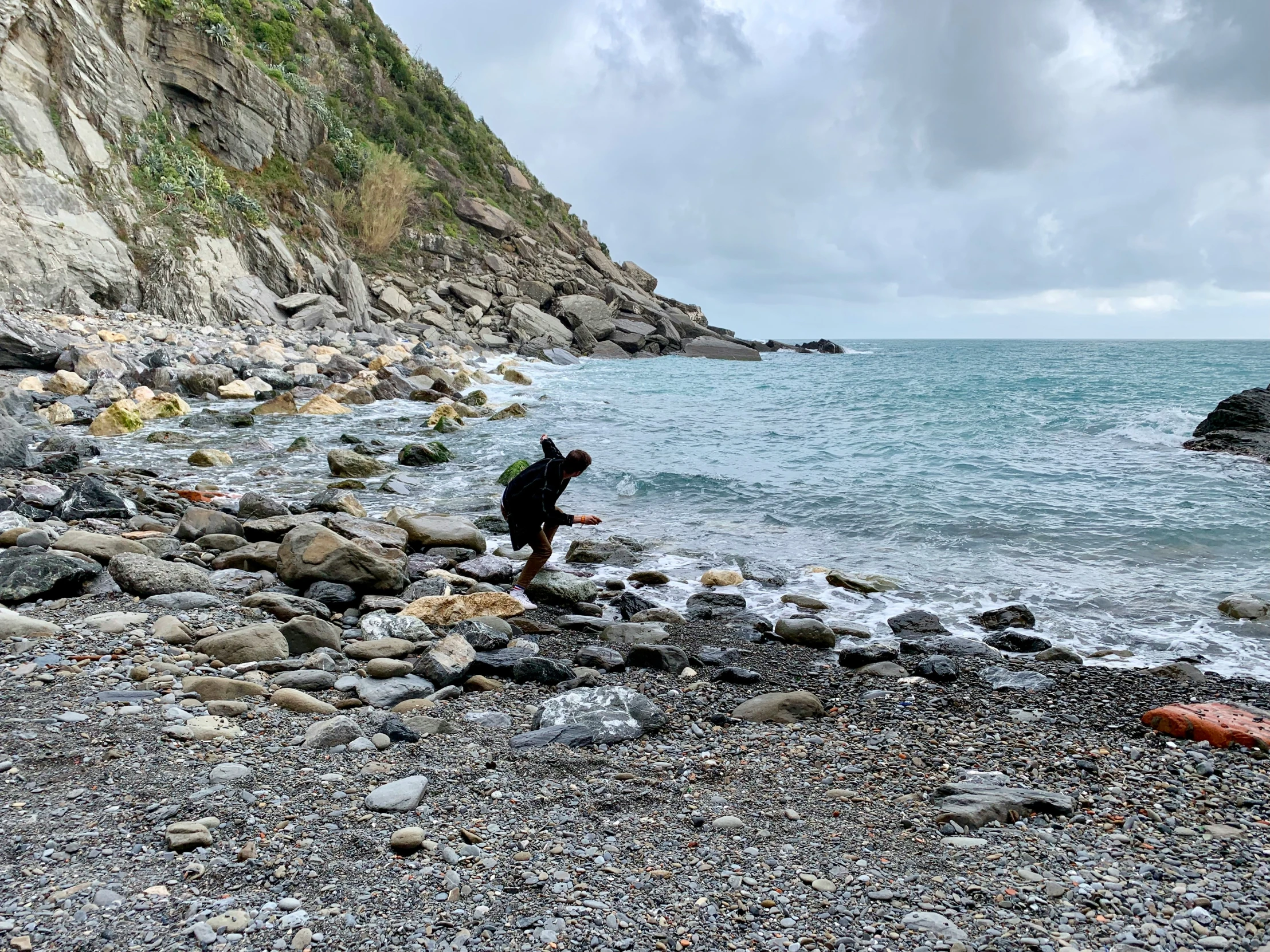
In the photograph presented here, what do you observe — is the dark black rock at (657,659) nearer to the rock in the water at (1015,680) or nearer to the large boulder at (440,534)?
the rock in the water at (1015,680)

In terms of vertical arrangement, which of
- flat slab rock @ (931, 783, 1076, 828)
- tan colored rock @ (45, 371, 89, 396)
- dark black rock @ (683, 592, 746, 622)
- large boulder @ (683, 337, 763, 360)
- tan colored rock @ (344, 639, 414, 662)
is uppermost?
large boulder @ (683, 337, 763, 360)

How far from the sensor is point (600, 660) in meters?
5.55

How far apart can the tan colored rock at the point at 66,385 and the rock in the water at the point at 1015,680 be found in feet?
51.4

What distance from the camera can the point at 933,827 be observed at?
3.37 m

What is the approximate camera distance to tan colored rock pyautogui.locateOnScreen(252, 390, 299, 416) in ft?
53.1

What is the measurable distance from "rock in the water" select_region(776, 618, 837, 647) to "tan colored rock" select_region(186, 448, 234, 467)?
29.1 ft

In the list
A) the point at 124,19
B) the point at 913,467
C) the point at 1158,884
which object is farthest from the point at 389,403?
the point at 1158,884

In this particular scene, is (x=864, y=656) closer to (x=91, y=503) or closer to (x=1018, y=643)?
(x=1018, y=643)

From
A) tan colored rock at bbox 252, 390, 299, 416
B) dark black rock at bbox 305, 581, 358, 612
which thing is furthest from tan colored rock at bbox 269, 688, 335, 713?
tan colored rock at bbox 252, 390, 299, 416

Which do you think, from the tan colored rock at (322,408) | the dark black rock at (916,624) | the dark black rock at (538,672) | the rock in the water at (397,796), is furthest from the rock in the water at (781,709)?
the tan colored rock at (322,408)

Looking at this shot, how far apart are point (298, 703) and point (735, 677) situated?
8.95 ft

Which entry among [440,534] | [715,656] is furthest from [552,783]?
[440,534]

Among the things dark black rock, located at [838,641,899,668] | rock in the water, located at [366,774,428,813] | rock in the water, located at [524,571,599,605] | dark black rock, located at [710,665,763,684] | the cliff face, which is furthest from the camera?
the cliff face

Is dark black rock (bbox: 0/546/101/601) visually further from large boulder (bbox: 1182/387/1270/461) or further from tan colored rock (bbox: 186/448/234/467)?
large boulder (bbox: 1182/387/1270/461)
